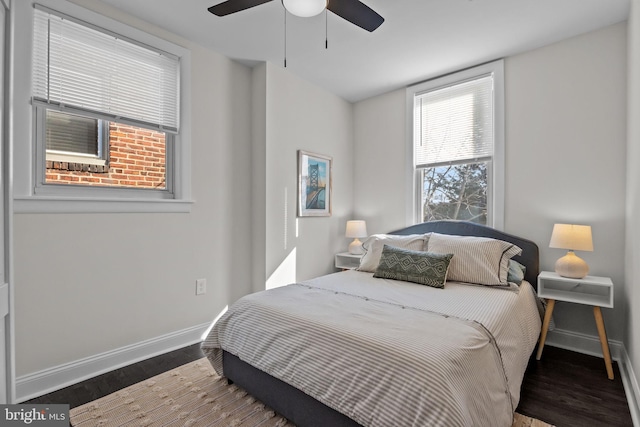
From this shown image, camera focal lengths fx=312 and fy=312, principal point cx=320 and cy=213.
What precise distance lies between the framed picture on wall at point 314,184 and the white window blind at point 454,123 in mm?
1094

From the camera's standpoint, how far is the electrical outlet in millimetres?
2871

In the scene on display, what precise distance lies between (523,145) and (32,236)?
3950 millimetres

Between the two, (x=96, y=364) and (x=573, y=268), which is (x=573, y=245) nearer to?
(x=573, y=268)

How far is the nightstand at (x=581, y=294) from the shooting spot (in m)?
2.25

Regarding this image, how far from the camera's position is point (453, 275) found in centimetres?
257

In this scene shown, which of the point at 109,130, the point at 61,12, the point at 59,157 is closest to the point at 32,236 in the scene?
the point at 59,157

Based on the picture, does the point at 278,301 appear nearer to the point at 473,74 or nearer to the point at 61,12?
the point at 61,12

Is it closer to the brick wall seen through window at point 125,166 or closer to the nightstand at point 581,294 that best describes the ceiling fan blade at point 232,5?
the brick wall seen through window at point 125,166

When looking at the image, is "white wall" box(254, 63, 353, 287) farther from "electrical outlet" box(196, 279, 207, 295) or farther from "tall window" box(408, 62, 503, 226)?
"tall window" box(408, 62, 503, 226)

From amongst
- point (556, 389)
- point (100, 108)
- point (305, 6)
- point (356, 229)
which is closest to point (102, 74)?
point (100, 108)

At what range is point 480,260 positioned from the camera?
2.54 metres

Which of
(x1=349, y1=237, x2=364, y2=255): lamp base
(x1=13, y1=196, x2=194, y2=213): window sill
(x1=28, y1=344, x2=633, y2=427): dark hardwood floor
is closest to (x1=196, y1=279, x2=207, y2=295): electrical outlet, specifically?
(x1=28, y1=344, x2=633, y2=427): dark hardwood floor

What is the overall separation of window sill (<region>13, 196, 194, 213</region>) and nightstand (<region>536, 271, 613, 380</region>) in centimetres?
306

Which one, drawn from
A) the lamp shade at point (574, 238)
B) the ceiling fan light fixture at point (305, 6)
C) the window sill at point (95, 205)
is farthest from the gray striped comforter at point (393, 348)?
the ceiling fan light fixture at point (305, 6)
